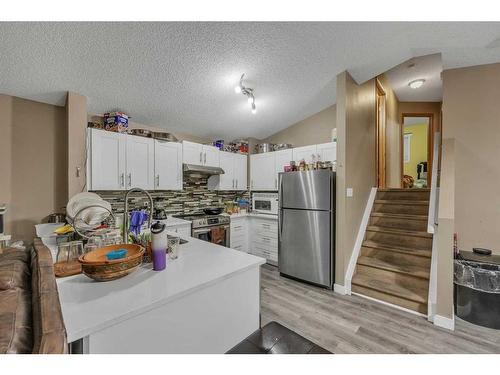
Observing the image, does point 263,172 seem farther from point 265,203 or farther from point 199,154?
point 199,154

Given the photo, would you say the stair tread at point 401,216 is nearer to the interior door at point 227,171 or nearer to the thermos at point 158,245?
the interior door at point 227,171

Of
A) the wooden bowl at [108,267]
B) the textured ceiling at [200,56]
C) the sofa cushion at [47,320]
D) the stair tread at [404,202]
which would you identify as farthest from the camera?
the stair tread at [404,202]

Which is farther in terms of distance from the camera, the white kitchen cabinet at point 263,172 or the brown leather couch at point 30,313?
the white kitchen cabinet at point 263,172

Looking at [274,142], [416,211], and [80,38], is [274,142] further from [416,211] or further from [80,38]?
[80,38]

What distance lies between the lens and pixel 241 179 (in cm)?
426

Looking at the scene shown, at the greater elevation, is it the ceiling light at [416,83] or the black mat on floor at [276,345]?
the ceiling light at [416,83]

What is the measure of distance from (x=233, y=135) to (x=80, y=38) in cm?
267

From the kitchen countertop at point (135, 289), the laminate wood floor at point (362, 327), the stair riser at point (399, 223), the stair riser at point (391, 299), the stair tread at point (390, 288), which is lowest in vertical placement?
the laminate wood floor at point (362, 327)

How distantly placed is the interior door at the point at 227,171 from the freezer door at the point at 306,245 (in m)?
1.32

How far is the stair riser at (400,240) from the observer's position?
277cm

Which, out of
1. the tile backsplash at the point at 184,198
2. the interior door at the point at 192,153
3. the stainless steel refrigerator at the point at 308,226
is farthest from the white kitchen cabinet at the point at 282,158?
the interior door at the point at 192,153

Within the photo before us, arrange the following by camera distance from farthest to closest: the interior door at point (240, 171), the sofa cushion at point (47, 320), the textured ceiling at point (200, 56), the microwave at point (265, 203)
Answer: the interior door at point (240, 171) → the microwave at point (265, 203) → the textured ceiling at point (200, 56) → the sofa cushion at point (47, 320)

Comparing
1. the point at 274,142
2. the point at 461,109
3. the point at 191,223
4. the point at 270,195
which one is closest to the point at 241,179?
the point at 270,195

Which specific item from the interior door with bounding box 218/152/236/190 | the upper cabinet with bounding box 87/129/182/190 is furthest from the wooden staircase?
the upper cabinet with bounding box 87/129/182/190
